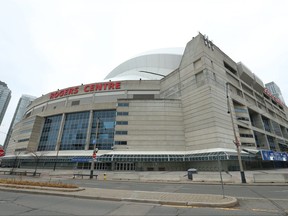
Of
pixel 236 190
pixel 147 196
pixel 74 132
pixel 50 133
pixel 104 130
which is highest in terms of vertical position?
pixel 50 133

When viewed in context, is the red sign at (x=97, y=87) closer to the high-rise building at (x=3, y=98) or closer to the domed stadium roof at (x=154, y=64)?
the domed stadium roof at (x=154, y=64)

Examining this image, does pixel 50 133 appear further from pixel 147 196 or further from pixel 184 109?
pixel 147 196

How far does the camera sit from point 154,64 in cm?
7931

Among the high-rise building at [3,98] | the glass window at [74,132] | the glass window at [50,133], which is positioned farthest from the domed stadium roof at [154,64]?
the high-rise building at [3,98]

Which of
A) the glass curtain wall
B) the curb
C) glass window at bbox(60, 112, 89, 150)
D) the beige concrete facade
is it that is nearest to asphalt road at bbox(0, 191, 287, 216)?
the curb

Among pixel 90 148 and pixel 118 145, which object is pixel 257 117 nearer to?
pixel 118 145

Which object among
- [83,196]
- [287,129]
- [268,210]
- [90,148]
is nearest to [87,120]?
[90,148]

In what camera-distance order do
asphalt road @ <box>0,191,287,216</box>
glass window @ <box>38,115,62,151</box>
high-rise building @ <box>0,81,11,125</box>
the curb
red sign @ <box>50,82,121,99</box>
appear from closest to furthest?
asphalt road @ <box>0,191,287,216</box> → the curb → glass window @ <box>38,115,62,151</box> → red sign @ <box>50,82,121,99</box> → high-rise building @ <box>0,81,11,125</box>

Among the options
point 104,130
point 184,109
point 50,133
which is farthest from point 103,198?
point 50,133

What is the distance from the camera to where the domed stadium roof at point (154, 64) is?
75231 mm

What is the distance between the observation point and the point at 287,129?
255 feet

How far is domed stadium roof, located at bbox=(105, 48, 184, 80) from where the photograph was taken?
247 feet

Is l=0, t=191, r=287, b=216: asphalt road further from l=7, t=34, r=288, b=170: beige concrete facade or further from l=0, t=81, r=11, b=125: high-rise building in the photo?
l=0, t=81, r=11, b=125: high-rise building

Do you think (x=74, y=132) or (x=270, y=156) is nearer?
(x=270, y=156)
